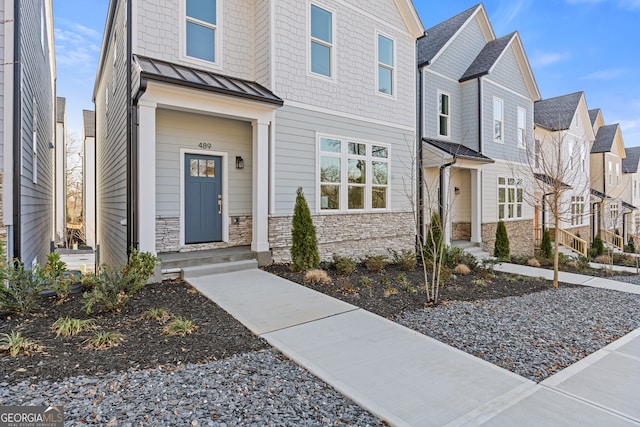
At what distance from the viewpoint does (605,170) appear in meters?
23.3

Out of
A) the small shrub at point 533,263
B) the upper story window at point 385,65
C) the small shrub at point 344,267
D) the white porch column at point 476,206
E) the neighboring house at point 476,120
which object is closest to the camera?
the small shrub at point 344,267

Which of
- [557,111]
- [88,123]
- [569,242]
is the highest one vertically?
[557,111]

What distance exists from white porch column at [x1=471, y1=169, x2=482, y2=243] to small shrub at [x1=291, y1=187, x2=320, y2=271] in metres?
8.01

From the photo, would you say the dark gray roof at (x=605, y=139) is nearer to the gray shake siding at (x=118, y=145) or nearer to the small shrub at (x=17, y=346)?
the gray shake siding at (x=118, y=145)

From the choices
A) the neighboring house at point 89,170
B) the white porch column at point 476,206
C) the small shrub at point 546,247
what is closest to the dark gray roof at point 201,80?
the white porch column at point 476,206

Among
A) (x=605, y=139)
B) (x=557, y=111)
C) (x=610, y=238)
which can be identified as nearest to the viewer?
(x=557, y=111)

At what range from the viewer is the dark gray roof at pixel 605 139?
2308 centimetres

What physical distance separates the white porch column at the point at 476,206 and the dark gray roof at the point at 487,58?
3.69 meters

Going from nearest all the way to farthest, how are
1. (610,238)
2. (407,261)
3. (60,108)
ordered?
(407,261) < (60,108) < (610,238)

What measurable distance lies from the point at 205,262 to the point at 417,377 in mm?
4874

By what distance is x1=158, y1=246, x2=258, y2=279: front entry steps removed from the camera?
6.46m

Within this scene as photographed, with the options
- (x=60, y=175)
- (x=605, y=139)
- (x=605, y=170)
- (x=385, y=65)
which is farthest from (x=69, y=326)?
(x=605, y=139)

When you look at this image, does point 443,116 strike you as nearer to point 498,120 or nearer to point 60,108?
point 498,120

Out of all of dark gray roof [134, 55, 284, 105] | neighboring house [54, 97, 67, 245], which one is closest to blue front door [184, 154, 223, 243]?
dark gray roof [134, 55, 284, 105]
